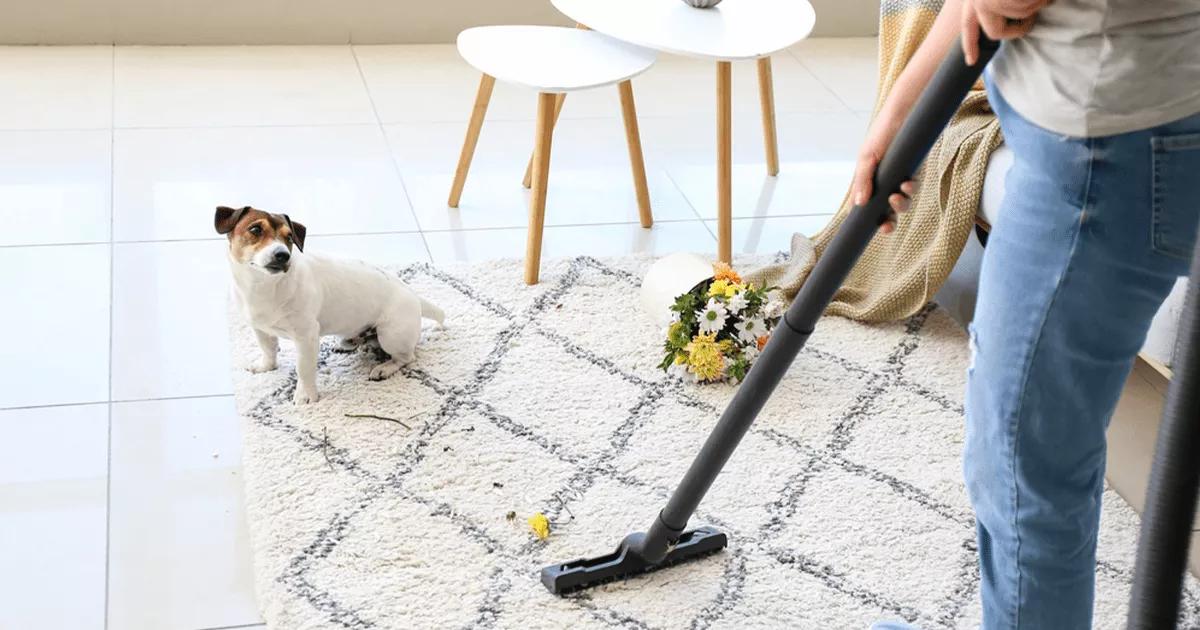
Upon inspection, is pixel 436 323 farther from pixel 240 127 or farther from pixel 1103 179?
pixel 1103 179

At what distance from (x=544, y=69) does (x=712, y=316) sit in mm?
631

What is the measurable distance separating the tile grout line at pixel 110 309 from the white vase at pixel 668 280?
992 millimetres

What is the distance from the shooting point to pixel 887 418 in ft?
7.09

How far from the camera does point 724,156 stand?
256 centimetres

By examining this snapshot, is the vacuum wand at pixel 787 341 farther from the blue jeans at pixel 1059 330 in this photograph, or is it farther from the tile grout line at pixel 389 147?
the tile grout line at pixel 389 147

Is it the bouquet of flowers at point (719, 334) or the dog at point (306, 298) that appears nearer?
the dog at point (306, 298)

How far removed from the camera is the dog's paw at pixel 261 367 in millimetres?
2201

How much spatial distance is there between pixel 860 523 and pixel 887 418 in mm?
327

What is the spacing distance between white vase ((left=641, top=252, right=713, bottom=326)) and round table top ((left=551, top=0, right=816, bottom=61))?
39cm

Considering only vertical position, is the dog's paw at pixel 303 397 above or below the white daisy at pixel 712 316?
below

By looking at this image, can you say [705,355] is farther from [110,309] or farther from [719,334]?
[110,309]

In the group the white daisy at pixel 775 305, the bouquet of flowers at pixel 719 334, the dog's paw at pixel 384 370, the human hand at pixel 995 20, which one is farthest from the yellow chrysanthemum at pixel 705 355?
the human hand at pixel 995 20

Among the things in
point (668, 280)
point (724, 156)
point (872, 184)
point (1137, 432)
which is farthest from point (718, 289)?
point (872, 184)

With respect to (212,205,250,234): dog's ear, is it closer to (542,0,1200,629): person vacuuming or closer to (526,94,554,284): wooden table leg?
(526,94,554,284): wooden table leg
